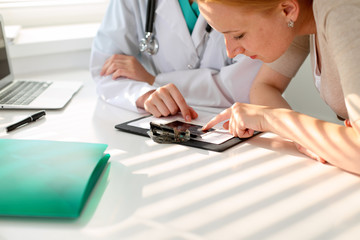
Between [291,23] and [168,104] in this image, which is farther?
[168,104]

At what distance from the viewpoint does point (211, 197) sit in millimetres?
758

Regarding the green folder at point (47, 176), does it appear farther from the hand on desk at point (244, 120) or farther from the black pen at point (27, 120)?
the hand on desk at point (244, 120)

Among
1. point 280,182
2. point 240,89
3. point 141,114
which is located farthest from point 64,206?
point 240,89

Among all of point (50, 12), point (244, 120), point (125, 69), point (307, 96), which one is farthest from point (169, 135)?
point (50, 12)

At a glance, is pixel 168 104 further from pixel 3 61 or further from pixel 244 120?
pixel 3 61

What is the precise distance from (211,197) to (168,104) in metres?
0.50

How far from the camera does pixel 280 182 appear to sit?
0.81m

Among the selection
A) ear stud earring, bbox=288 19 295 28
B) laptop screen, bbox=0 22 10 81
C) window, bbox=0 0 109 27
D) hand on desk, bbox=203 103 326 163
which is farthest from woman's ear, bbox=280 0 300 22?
window, bbox=0 0 109 27

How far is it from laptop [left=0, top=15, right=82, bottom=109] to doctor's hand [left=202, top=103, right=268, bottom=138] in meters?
0.58

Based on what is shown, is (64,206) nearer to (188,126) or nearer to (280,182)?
(280,182)

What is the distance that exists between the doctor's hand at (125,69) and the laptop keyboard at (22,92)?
23 cm

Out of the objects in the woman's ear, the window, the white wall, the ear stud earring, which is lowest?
the white wall

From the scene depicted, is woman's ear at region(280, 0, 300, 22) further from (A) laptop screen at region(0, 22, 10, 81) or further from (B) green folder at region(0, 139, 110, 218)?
(A) laptop screen at region(0, 22, 10, 81)

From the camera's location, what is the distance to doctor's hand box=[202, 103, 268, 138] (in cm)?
101
